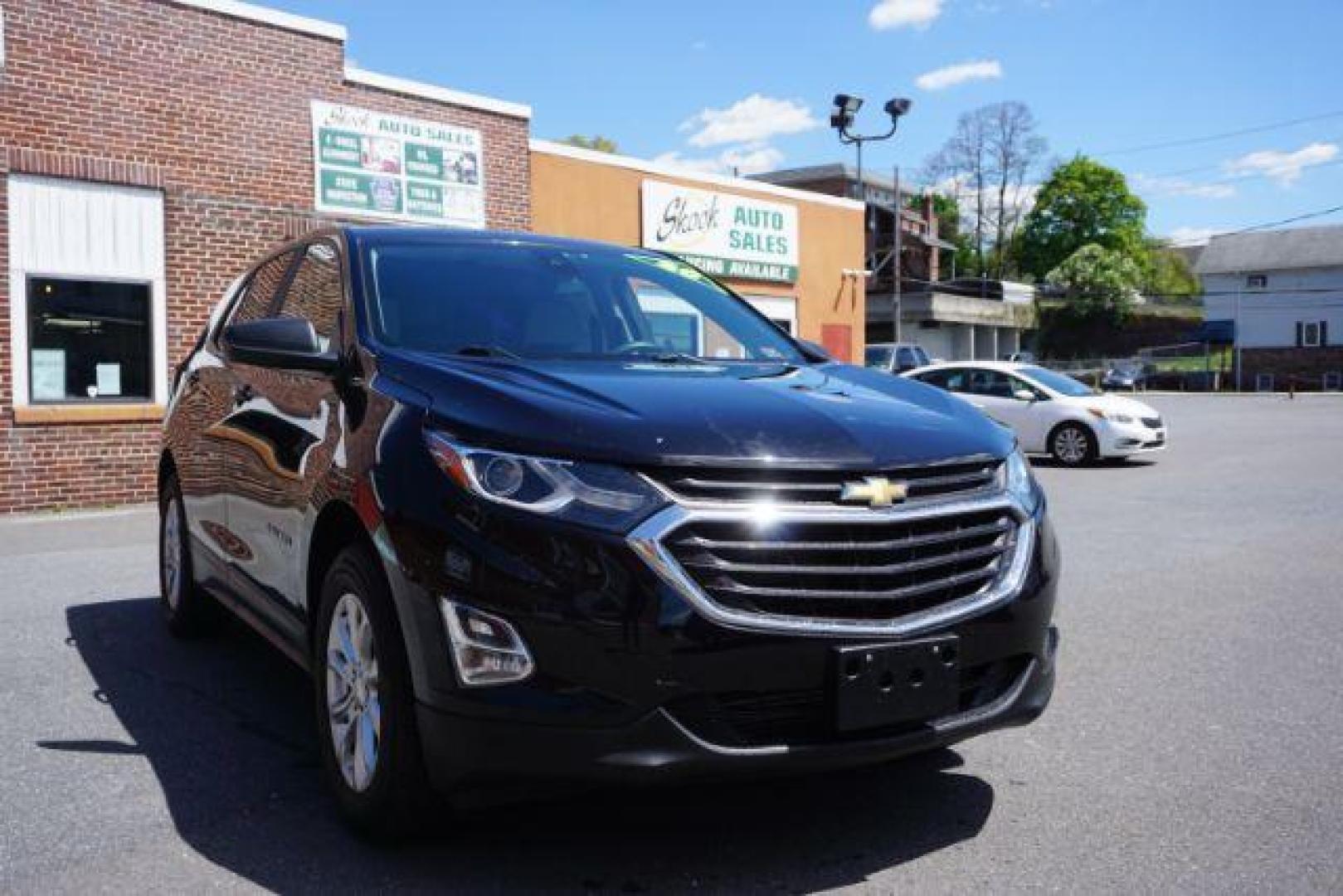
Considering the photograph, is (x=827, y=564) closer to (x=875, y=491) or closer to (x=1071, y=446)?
(x=875, y=491)

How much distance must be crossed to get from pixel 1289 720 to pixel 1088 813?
1.41 metres

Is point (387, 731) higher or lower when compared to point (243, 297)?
lower

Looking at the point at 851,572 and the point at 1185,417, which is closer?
the point at 851,572

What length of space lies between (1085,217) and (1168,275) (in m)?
14.2

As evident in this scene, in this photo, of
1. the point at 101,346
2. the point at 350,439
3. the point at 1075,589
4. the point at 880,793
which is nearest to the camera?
the point at 350,439

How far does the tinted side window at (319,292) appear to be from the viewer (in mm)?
3895

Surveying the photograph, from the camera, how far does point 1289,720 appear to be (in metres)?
4.38

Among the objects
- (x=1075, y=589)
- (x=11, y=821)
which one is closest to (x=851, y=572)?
(x=11, y=821)

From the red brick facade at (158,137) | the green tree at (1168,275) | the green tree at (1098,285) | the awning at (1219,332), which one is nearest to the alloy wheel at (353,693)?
the red brick facade at (158,137)

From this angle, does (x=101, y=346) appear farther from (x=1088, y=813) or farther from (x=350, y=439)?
(x=1088, y=813)

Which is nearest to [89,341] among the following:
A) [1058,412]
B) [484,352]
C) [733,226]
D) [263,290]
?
[263,290]

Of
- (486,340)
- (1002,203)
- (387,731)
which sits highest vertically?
(1002,203)

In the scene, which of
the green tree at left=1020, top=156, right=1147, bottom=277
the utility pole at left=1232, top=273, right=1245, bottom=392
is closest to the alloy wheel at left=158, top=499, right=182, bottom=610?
the utility pole at left=1232, top=273, right=1245, bottom=392

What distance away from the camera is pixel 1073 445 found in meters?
16.2
